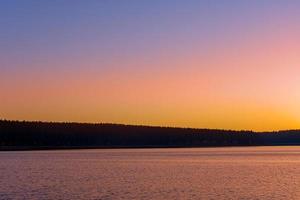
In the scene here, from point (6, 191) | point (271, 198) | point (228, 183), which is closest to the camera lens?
point (271, 198)

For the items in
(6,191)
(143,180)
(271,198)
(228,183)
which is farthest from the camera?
(143,180)

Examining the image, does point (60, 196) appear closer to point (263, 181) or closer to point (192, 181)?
point (192, 181)

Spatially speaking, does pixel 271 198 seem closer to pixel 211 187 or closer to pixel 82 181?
pixel 211 187

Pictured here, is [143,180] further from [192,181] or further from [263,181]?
[263,181]

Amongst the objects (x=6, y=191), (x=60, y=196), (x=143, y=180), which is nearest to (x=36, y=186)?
(x=6, y=191)

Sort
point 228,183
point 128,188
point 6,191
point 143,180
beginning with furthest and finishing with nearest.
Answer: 1. point 143,180
2. point 228,183
3. point 128,188
4. point 6,191

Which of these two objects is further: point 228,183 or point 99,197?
point 228,183

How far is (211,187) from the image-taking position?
178 ft

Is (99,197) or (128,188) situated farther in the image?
(128,188)

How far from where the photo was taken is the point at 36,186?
54.1 meters

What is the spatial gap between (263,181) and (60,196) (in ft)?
76.4

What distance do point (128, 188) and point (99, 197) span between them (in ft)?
25.5

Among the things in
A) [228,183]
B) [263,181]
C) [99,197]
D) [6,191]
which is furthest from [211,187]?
[6,191]

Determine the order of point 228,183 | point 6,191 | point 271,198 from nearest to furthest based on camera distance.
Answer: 1. point 271,198
2. point 6,191
3. point 228,183
